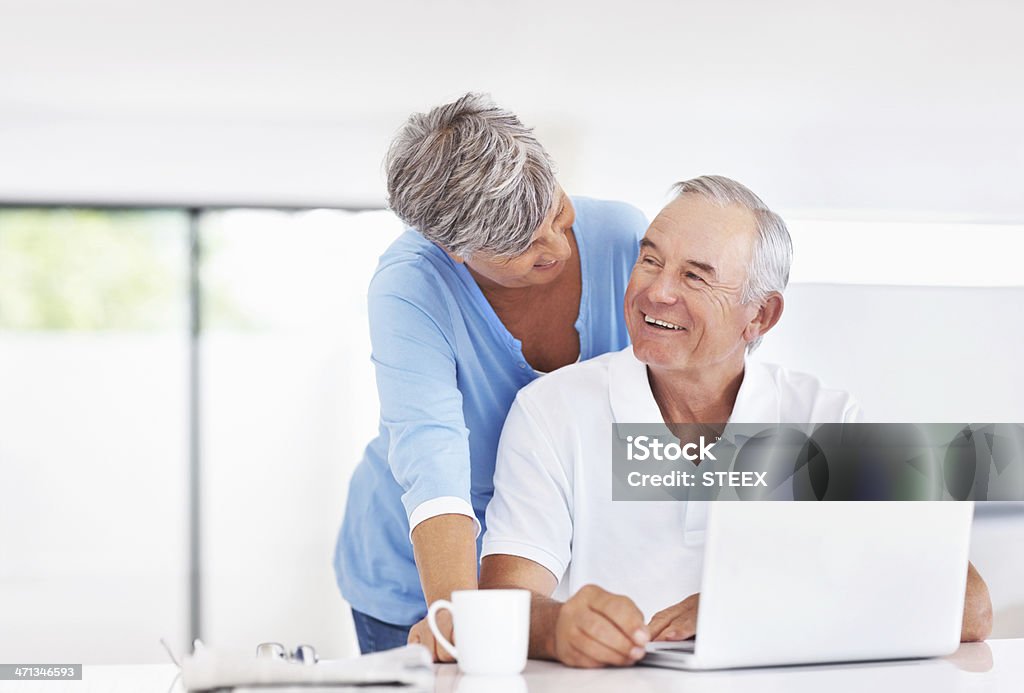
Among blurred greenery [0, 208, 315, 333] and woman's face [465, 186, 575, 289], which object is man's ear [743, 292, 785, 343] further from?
blurred greenery [0, 208, 315, 333]

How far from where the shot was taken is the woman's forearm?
4.36 feet

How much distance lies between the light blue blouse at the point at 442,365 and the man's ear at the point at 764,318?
21cm

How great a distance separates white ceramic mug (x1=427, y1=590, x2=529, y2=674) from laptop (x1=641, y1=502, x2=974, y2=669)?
16cm

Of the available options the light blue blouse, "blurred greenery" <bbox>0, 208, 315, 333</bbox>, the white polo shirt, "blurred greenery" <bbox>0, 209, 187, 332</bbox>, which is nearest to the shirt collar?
the white polo shirt

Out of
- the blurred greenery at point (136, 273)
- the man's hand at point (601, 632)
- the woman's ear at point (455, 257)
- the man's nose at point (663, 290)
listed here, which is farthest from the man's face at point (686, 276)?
the blurred greenery at point (136, 273)

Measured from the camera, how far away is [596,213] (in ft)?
5.48

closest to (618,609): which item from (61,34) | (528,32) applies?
(528,32)

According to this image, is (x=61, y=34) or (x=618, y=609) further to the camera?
(x=61, y=34)

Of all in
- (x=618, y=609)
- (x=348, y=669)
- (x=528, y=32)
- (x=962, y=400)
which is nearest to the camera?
(x=348, y=669)

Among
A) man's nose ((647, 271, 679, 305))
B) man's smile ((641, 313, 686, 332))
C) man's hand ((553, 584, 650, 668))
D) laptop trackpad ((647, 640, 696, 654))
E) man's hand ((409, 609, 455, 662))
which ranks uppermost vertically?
man's nose ((647, 271, 679, 305))

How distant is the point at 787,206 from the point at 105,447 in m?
2.95

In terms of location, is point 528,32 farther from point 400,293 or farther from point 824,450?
point 824,450

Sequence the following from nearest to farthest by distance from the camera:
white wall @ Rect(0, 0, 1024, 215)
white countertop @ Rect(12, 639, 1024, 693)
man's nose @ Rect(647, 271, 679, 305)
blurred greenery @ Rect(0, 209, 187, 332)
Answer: white countertop @ Rect(12, 639, 1024, 693) < man's nose @ Rect(647, 271, 679, 305) < white wall @ Rect(0, 0, 1024, 215) < blurred greenery @ Rect(0, 209, 187, 332)

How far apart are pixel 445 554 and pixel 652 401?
42cm
